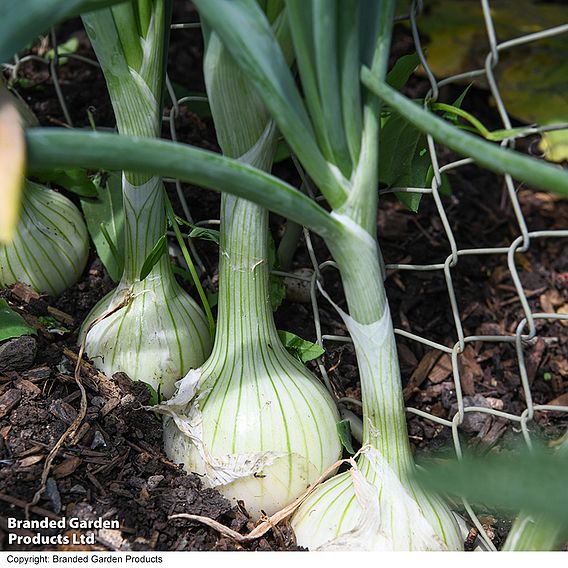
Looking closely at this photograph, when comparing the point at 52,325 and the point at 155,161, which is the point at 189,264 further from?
the point at 155,161

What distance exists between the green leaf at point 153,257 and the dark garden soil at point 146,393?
0.16 m

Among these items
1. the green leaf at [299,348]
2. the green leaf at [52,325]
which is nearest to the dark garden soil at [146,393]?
the green leaf at [52,325]

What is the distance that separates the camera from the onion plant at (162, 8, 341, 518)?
94 cm

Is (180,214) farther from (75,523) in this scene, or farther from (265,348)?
(75,523)

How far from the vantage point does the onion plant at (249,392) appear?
3.07 feet

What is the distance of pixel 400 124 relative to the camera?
1.04 m

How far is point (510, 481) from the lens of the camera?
493 mm

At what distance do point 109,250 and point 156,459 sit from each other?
0.39 m

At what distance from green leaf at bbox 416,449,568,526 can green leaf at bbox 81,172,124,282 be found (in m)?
0.77

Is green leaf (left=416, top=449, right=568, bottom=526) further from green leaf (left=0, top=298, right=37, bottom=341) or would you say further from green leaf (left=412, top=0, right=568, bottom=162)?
green leaf (left=412, top=0, right=568, bottom=162)

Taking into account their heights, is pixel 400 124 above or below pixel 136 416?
above

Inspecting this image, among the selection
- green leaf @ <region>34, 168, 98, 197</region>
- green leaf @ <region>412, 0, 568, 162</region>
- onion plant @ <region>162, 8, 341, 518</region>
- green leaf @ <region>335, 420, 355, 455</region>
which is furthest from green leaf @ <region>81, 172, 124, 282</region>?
green leaf @ <region>412, 0, 568, 162</region>

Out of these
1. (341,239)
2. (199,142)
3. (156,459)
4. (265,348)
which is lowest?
(156,459)
